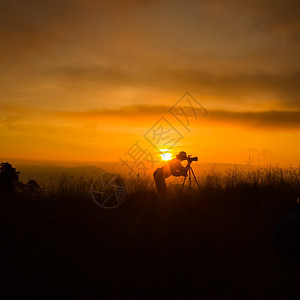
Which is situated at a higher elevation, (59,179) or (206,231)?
(59,179)

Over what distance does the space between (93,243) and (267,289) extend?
10.1ft

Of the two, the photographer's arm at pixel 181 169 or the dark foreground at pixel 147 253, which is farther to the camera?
the photographer's arm at pixel 181 169

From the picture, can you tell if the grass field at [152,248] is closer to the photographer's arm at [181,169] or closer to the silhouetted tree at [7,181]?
the silhouetted tree at [7,181]

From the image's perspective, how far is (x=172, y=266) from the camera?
531cm

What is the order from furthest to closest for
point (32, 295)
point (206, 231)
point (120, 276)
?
point (206, 231) → point (120, 276) → point (32, 295)

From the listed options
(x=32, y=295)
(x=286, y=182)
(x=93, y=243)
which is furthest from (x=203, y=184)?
(x=32, y=295)

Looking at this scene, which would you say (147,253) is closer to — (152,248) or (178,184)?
(152,248)

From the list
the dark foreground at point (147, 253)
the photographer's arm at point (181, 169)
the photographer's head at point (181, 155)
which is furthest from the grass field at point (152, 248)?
the photographer's head at point (181, 155)

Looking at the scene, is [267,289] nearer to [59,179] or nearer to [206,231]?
[206,231]

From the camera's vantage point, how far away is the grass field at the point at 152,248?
15.5 feet

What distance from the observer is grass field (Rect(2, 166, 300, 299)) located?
4723mm

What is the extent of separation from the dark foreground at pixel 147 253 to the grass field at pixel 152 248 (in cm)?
2

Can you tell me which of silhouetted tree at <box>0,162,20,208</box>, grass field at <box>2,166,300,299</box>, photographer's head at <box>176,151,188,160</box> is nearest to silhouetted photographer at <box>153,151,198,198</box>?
photographer's head at <box>176,151,188,160</box>

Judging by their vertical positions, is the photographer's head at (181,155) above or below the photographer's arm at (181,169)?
above
